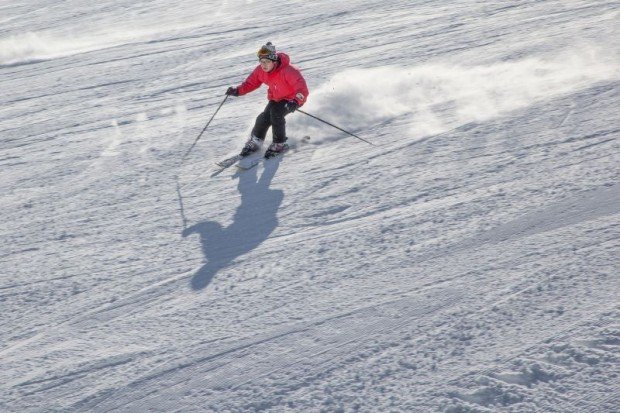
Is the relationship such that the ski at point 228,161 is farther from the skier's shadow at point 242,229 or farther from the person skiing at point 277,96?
the skier's shadow at point 242,229

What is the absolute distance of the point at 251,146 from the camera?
24.0ft

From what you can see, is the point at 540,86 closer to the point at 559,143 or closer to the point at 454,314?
the point at 559,143

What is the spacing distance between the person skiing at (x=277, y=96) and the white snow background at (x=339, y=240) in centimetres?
34

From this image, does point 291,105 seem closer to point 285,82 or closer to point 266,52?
point 285,82

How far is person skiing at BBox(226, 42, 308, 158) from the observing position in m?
7.01

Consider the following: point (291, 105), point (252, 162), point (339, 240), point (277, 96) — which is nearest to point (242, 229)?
point (339, 240)

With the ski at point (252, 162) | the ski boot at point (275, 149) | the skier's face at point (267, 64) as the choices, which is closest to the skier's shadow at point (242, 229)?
the ski at point (252, 162)

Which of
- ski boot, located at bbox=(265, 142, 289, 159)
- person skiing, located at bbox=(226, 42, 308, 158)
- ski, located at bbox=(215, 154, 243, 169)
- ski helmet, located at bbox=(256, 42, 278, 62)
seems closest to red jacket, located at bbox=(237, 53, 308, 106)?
person skiing, located at bbox=(226, 42, 308, 158)

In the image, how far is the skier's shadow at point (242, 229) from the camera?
207 inches

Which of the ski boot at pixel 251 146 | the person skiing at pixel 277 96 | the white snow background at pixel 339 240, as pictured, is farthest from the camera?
the ski boot at pixel 251 146

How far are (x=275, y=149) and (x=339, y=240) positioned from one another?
83.4 inches

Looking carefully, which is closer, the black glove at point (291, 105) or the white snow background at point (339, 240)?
the white snow background at point (339, 240)

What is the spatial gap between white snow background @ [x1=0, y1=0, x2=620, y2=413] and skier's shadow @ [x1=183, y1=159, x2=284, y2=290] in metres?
0.02

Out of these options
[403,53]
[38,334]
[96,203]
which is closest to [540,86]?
[403,53]
